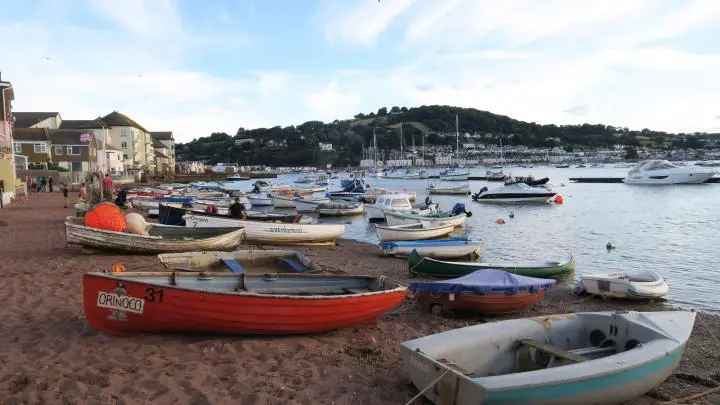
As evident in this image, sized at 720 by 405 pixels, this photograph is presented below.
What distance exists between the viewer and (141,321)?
8.44 m

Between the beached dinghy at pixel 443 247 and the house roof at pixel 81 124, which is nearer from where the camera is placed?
the beached dinghy at pixel 443 247

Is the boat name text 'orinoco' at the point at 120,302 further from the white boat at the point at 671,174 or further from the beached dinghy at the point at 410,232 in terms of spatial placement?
the white boat at the point at 671,174

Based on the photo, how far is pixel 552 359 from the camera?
7168mm

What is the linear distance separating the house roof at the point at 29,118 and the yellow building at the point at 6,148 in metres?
30.1

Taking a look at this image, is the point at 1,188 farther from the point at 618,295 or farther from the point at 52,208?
the point at 618,295

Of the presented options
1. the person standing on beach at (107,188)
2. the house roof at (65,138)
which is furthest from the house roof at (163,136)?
the person standing on beach at (107,188)

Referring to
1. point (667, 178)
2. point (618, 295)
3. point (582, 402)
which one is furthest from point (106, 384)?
point (667, 178)

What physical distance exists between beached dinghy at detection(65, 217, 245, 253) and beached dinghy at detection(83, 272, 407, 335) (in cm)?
785

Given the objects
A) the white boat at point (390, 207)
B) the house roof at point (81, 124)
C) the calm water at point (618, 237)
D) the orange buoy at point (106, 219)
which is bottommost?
the calm water at point (618, 237)

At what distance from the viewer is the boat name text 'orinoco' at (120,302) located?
825cm

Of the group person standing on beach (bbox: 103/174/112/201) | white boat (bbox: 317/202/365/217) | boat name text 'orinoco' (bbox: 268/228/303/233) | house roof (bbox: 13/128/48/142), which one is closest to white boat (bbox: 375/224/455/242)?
boat name text 'orinoco' (bbox: 268/228/303/233)

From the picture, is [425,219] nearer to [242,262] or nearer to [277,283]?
[242,262]

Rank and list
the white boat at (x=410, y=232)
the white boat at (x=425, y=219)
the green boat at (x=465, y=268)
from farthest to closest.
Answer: the white boat at (x=425, y=219), the white boat at (x=410, y=232), the green boat at (x=465, y=268)

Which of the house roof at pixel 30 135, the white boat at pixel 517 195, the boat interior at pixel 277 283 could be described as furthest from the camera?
the house roof at pixel 30 135
